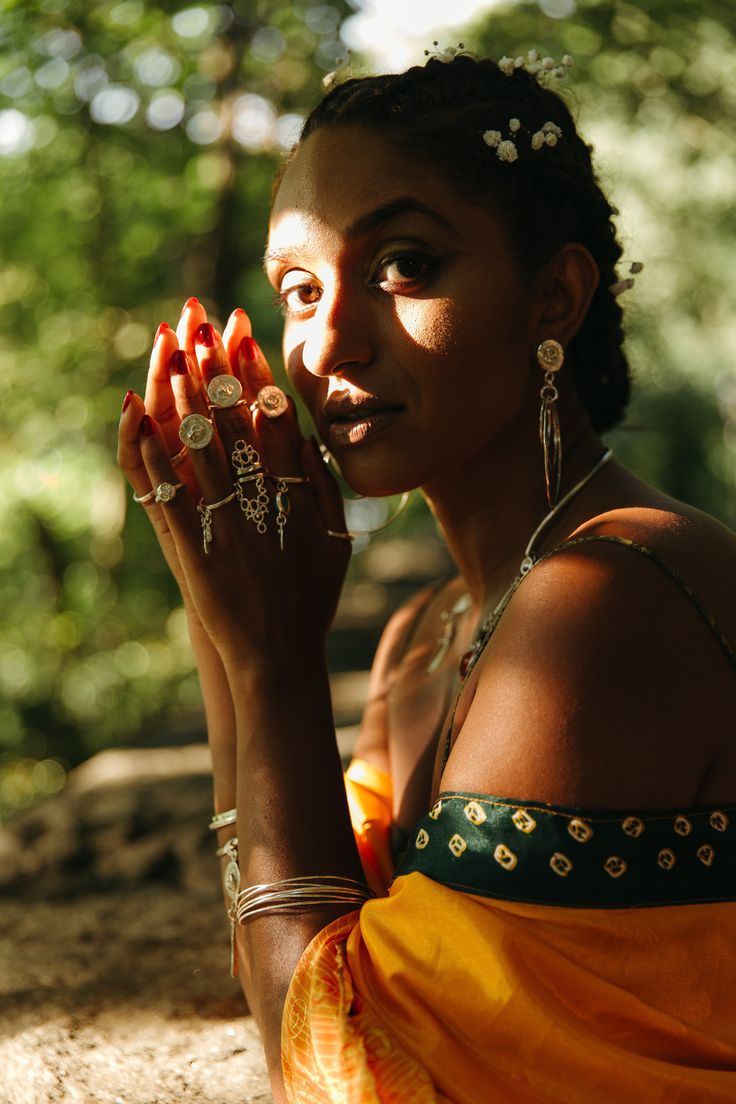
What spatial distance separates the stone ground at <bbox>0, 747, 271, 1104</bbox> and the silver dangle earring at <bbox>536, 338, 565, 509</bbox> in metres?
1.30

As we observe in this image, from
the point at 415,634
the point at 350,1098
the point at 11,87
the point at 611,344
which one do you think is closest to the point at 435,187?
the point at 611,344

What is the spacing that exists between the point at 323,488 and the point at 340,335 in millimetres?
304

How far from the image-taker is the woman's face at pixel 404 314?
6.63 feet

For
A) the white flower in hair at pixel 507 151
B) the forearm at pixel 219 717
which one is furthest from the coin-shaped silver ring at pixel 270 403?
the white flower in hair at pixel 507 151

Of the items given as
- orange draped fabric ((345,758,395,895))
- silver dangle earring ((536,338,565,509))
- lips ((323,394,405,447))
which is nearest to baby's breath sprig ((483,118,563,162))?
silver dangle earring ((536,338,565,509))

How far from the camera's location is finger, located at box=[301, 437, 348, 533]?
7.02ft

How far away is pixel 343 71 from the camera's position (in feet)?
8.23

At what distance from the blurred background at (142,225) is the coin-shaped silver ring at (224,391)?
81.5 inches

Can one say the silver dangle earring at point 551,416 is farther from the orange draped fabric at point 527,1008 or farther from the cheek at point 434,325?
the orange draped fabric at point 527,1008

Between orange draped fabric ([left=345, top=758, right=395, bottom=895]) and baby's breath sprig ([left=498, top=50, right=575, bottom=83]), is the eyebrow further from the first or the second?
orange draped fabric ([left=345, top=758, right=395, bottom=895])

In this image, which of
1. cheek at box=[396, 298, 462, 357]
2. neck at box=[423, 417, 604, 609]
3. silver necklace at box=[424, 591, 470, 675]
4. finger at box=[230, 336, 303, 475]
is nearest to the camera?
cheek at box=[396, 298, 462, 357]

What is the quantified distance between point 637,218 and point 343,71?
10.2 metres

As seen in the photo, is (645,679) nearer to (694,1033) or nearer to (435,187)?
(694,1033)

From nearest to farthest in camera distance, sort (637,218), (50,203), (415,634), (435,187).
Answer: (435,187) → (415,634) → (50,203) → (637,218)
